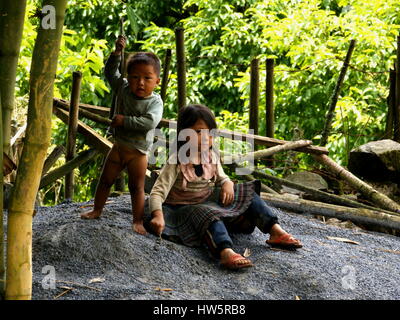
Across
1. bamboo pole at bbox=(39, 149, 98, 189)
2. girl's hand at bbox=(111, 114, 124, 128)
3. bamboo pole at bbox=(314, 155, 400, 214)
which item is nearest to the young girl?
girl's hand at bbox=(111, 114, 124, 128)

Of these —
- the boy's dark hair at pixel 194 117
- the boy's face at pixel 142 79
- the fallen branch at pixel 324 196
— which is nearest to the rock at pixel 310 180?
the fallen branch at pixel 324 196

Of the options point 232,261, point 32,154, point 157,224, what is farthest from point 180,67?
point 32,154

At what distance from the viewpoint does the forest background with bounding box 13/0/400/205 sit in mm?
7777

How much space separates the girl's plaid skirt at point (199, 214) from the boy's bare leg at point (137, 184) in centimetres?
15

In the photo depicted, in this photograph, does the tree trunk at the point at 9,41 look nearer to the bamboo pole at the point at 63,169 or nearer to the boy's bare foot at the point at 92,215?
the boy's bare foot at the point at 92,215

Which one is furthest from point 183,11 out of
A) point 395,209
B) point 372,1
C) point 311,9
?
point 395,209

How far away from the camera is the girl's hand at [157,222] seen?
3113 millimetres

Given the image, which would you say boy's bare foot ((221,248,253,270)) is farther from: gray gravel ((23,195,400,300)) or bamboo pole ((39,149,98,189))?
bamboo pole ((39,149,98,189))

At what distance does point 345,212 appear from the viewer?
14.0 ft

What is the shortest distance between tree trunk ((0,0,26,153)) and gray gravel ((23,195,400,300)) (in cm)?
74

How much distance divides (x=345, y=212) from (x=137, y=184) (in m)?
1.74

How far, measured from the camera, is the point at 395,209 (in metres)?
4.38

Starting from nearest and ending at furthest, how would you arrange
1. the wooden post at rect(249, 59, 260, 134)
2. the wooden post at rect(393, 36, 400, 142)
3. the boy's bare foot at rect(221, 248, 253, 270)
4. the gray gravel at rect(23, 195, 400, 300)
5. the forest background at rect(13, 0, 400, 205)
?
the gray gravel at rect(23, 195, 400, 300), the boy's bare foot at rect(221, 248, 253, 270), the wooden post at rect(393, 36, 400, 142), the wooden post at rect(249, 59, 260, 134), the forest background at rect(13, 0, 400, 205)
